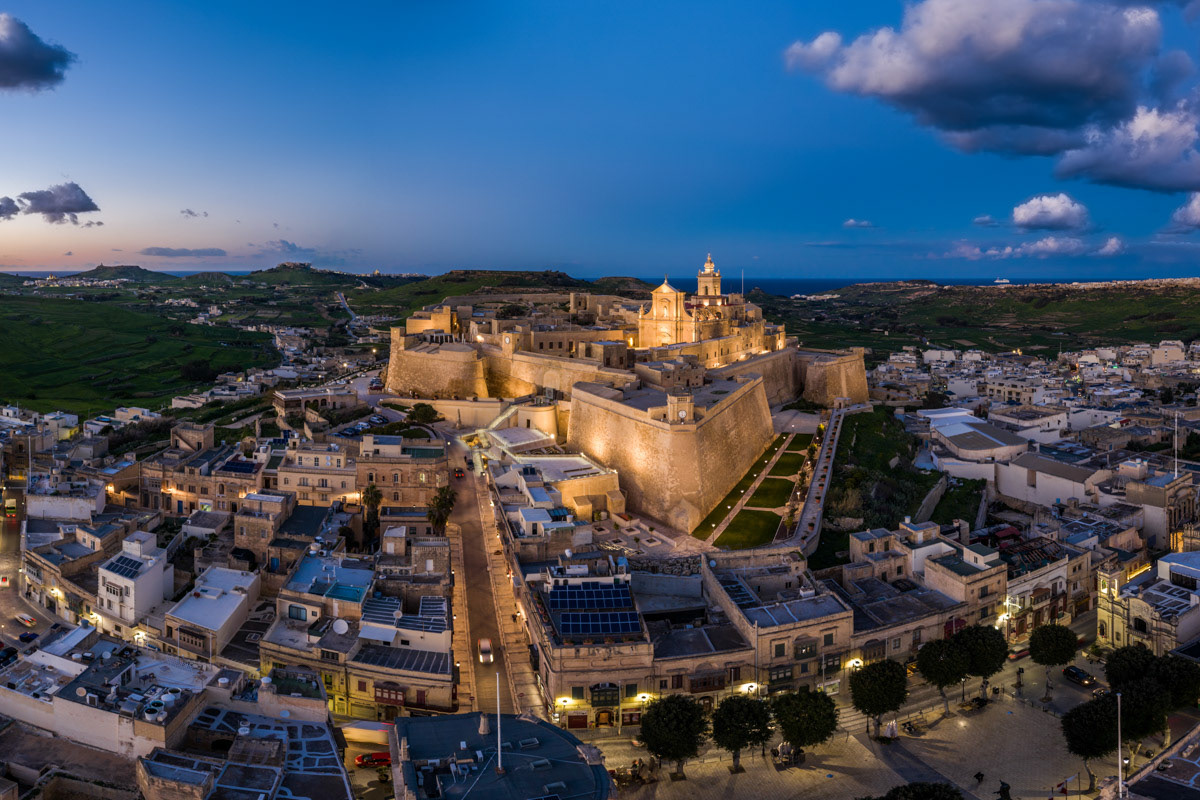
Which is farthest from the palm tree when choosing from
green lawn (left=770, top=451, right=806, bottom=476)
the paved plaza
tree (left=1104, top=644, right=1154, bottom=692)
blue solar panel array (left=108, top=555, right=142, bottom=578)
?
tree (left=1104, top=644, right=1154, bottom=692)

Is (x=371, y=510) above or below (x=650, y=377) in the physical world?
below

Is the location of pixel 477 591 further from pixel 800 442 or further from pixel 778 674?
pixel 800 442

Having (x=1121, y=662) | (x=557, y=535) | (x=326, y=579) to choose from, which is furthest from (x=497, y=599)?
(x=1121, y=662)

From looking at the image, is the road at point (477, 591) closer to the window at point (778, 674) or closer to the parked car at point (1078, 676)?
the window at point (778, 674)

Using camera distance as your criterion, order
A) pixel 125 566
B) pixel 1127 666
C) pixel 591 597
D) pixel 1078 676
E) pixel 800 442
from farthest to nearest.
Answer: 1. pixel 800 442
2. pixel 125 566
3. pixel 1078 676
4. pixel 591 597
5. pixel 1127 666

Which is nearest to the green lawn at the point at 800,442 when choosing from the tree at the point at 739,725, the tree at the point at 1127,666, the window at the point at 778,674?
the tree at the point at 1127,666

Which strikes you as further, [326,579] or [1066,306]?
[1066,306]

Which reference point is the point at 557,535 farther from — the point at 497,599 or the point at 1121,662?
the point at 1121,662

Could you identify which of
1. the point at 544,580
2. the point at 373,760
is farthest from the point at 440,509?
the point at 373,760
